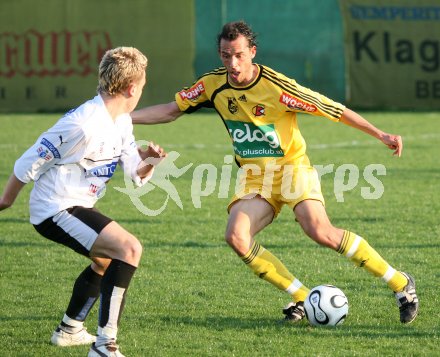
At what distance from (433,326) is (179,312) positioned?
1.58m

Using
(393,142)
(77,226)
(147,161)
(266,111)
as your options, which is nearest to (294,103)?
(266,111)

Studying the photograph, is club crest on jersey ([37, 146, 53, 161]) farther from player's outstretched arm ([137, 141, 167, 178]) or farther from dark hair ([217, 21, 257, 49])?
dark hair ([217, 21, 257, 49])

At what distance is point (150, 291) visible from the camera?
6.77 meters

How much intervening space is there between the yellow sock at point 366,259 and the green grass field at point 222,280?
9.5 inches

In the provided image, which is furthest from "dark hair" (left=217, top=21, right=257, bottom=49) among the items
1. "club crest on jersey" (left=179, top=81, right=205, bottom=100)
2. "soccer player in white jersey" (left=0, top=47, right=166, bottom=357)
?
"soccer player in white jersey" (left=0, top=47, right=166, bottom=357)

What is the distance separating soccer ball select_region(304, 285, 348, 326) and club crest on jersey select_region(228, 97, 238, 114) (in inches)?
49.7

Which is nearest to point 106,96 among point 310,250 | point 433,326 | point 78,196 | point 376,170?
point 78,196

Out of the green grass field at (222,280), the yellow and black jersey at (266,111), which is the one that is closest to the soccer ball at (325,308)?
the green grass field at (222,280)

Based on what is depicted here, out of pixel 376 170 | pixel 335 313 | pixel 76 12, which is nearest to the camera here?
pixel 335 313

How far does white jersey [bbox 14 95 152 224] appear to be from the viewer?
16.5ft

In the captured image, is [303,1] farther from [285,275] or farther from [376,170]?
[285,275]

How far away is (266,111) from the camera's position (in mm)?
6148

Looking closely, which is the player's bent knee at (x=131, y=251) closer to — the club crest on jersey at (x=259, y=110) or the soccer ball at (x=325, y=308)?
the soccer ball at (x=325, y=308)

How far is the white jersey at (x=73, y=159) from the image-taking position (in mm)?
5020
